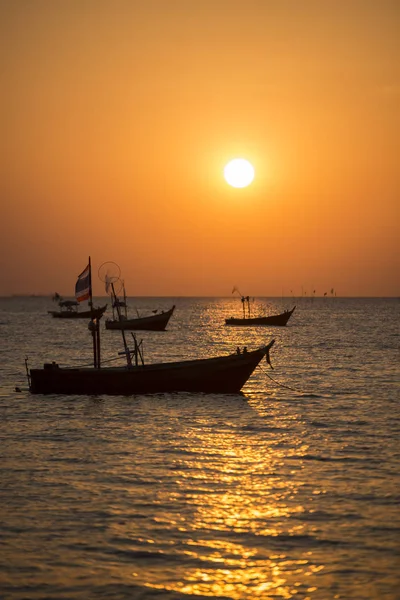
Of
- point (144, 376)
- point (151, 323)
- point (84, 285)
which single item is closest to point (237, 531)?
point (144, 376)

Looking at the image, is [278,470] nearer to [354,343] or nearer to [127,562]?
[127,562]

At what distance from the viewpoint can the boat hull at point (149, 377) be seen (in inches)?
1409

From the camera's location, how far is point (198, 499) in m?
17.9

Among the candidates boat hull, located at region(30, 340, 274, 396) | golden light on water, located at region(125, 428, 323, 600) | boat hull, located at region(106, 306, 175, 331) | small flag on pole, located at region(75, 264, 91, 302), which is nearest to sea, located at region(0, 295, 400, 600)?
golden light on water, located at region(125, 428, 323, 600)

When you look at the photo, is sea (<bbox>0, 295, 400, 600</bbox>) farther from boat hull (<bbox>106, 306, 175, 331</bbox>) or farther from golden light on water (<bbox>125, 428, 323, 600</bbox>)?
boat hull (<bbox>106, 306, 175, 331</bbox>)

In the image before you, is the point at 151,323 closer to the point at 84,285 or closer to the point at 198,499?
the point at 84,285

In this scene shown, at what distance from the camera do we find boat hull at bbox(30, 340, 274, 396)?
1409 inches

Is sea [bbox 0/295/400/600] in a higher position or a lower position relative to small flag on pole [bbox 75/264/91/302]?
lower

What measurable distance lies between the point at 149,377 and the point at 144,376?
9.8 inches

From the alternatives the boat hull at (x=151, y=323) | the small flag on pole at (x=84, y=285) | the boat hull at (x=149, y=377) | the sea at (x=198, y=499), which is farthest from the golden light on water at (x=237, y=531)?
the boat hull at (x=151, y=323)

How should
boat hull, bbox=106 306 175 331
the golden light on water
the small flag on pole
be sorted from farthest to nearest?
boat hull, bbox=106 306 175 331, the small flag on pole, the golden light on water

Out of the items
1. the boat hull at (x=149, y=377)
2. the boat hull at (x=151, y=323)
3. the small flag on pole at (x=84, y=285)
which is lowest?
the boat hull at (x=151, y=323)

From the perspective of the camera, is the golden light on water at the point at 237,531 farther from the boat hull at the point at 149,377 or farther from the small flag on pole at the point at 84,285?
the small flag on pole at the point at 84,285

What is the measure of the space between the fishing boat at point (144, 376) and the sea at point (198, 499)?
71cm
